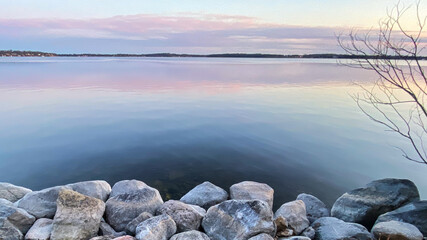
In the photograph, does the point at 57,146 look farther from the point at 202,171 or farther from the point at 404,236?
the point at 404,236

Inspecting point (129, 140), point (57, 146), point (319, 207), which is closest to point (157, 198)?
point (319, 207)

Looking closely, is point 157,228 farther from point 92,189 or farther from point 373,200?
point 373,200

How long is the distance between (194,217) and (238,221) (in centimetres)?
78

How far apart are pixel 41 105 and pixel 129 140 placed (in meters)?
9.60

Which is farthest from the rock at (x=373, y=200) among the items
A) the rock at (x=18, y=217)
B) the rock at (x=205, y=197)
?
the rock at (x=18, y=217)

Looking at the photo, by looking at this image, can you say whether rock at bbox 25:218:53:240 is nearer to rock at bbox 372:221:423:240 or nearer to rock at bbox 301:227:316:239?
rock at bbox 301:227:316:239

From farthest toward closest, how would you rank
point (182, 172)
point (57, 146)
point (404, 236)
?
point (57, 146)
point (182, 172)
point (404, 236)

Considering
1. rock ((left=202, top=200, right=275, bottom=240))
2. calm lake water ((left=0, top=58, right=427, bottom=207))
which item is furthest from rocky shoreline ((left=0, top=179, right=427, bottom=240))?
calm lake water ((left=0, top=58, right=427, bottom=207))

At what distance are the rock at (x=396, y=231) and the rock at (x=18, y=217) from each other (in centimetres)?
541

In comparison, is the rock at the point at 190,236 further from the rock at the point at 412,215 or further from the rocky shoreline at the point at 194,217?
the rock at the point at 412,215

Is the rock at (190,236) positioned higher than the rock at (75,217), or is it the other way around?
the rock at (75,217)

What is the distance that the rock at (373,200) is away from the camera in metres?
5.41

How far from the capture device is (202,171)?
7.96 meters

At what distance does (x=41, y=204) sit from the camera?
16.3 ft
